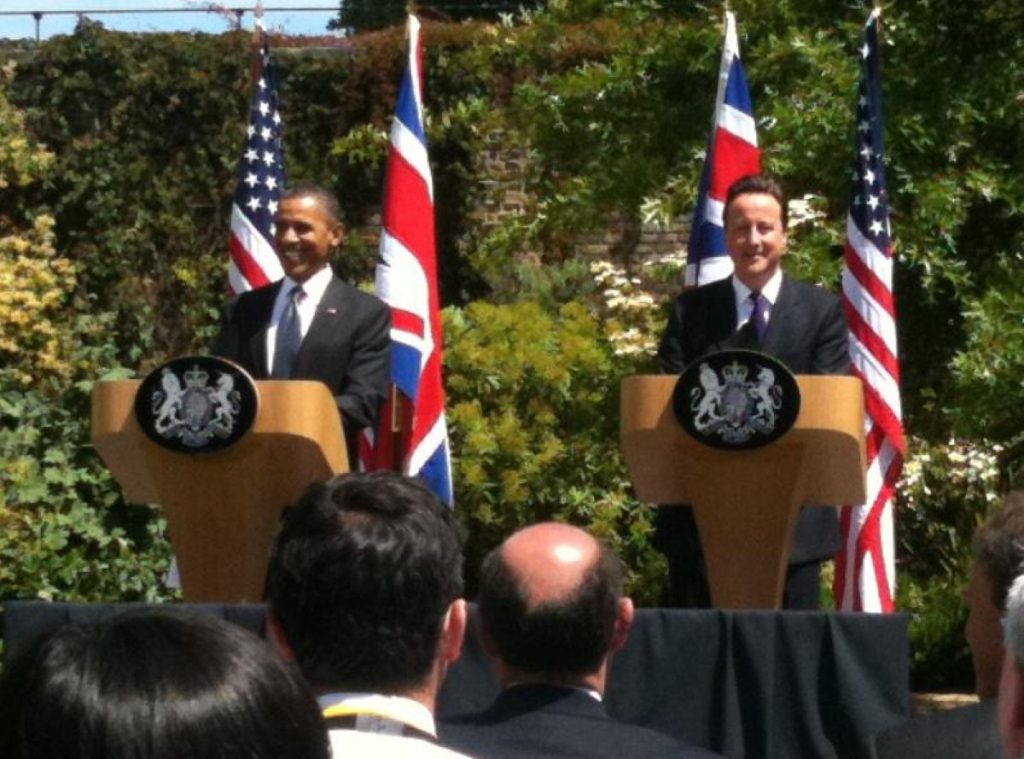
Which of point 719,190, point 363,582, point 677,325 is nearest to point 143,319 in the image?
point 719,190

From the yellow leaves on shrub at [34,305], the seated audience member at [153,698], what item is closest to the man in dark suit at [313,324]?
the seated audience member at [153,698]

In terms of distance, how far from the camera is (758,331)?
621 cm

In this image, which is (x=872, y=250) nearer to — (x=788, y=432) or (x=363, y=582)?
(x=788, y=432)

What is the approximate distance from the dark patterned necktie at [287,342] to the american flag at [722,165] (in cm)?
196

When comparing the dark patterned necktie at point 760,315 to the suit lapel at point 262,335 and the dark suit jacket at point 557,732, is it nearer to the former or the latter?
the suit lapel at point 262,335

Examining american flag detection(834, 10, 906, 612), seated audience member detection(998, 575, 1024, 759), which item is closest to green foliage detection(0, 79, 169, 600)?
american flag detection(834, 10, 906, 612)

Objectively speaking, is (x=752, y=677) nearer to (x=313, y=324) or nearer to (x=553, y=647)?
(x=553, y=647)

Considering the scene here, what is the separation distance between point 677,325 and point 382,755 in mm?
4051

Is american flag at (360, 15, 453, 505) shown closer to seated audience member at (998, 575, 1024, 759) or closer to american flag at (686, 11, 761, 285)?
american flag at (686, 11, 761, 285)

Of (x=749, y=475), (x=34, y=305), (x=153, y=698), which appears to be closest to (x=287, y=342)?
(x=749, y=475)

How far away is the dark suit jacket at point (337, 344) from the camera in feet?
21.4

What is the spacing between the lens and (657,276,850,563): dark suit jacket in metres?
6.22

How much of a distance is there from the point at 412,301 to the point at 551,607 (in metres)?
4.29

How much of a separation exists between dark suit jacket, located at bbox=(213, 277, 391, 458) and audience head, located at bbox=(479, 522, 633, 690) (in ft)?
9.58
